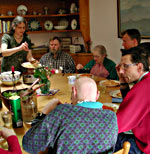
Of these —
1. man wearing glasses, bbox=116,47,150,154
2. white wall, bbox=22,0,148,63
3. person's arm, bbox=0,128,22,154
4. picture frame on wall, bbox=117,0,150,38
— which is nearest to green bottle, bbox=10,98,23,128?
person's arm, bbox=0,128,22,154

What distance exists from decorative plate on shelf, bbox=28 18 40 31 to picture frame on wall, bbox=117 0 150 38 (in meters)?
1.84

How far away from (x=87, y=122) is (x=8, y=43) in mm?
2637

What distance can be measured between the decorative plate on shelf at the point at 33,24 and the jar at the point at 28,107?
3.46 m

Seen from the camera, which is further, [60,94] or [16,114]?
[60,94]

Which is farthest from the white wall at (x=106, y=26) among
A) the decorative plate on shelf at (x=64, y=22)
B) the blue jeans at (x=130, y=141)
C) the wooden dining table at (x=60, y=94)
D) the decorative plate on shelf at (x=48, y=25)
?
the blue jeans at (x=130, y=141)

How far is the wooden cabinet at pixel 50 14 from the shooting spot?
4.68m

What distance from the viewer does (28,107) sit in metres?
1.62

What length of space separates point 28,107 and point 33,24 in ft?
11.8

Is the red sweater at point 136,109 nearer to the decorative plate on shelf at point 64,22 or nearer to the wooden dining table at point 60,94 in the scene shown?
the wooden dining table at point 60,94

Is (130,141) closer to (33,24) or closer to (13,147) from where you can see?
(13,147)

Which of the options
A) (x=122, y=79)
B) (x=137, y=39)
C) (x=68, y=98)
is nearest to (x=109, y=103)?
(x=122, y=79)

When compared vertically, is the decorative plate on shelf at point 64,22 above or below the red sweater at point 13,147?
above

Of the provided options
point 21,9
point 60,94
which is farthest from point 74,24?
point 60,94

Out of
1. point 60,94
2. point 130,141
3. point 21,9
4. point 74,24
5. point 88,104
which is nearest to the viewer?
point 88,104
